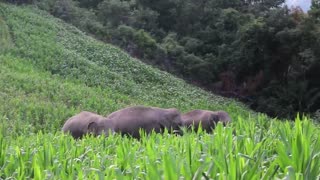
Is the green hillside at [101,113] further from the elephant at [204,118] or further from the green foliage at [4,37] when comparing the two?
the elephant at [204,118]

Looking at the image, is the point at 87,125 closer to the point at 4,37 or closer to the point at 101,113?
the point at 101,113

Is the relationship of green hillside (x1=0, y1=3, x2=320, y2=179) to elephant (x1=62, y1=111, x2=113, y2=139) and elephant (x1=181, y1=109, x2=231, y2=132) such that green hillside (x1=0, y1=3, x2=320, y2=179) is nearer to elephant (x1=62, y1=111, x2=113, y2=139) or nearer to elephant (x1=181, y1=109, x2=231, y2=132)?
elephant (x1=181, y1=109, x2=231, y2=132)

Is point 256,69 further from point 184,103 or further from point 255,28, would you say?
point 184,103

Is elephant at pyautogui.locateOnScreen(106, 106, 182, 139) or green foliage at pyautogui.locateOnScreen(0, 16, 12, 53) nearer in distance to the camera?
elephant at pyautogui.locateOnScreen(106, 106, 182, 139)

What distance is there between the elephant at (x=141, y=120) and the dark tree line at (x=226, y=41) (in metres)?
19.4

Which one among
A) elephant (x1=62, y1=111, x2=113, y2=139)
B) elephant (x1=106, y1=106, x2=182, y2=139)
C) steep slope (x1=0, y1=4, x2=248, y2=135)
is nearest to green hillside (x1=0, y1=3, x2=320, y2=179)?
steep slope (x1=0, y1=4, x2=248, y2=135)

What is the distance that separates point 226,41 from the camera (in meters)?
36.6

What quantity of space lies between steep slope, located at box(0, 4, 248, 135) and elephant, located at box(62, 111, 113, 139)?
3133mm

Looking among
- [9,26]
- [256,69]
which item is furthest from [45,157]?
[256,69]

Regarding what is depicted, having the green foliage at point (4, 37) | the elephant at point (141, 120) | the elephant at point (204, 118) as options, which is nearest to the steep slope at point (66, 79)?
the green foliage at point (4, 37)

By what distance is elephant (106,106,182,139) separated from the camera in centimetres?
1018

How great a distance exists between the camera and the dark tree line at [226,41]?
1206 inches

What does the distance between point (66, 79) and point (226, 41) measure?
15.6m

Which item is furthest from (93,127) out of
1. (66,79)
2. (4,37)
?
(4,37)
